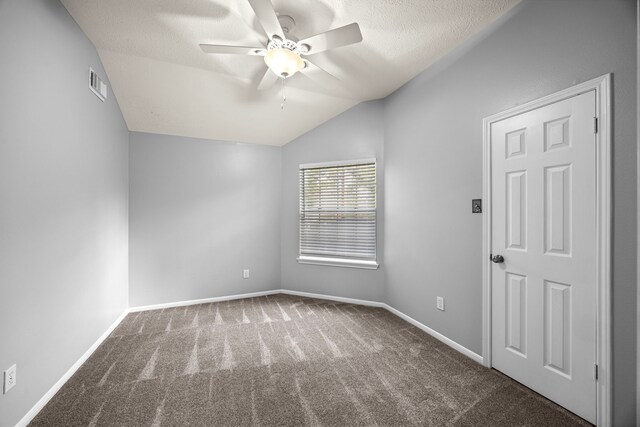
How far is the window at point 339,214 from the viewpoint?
12.7 ft

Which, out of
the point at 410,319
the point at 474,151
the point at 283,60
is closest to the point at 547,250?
the point at 474,151

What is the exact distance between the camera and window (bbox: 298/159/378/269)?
12.7 feet

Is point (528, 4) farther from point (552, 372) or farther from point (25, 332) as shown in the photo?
point (25, 332)

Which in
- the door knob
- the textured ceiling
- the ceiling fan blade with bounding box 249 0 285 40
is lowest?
the door knob

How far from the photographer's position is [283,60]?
7.07 feet

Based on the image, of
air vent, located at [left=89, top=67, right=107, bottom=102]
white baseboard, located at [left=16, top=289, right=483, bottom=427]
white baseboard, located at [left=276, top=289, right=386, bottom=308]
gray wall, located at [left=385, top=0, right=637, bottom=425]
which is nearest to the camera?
gray wall, located at [left=385, top=0, right=637, bottom=425]

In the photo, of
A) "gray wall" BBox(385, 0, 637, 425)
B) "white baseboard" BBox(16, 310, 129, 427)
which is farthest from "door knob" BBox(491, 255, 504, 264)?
"white baseboard" BBox(16, 310, 129, 427)

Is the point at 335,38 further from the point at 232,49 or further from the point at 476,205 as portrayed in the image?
the point at 476,205

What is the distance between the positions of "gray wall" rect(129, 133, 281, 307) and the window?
54cm

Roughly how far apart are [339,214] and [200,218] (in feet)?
6.57

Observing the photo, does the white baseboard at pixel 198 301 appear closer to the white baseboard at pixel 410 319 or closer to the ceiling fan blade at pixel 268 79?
the white baseboard at pixel 410 319

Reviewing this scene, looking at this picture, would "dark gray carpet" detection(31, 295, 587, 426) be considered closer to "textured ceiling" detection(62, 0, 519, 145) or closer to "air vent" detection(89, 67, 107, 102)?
"air vent" detection(89, 67, 107, 102)

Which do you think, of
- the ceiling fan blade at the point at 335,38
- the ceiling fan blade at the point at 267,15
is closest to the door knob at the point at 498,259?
the ceiling fan blade at the point at 335,38

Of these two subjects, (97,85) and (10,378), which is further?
(97,85)
